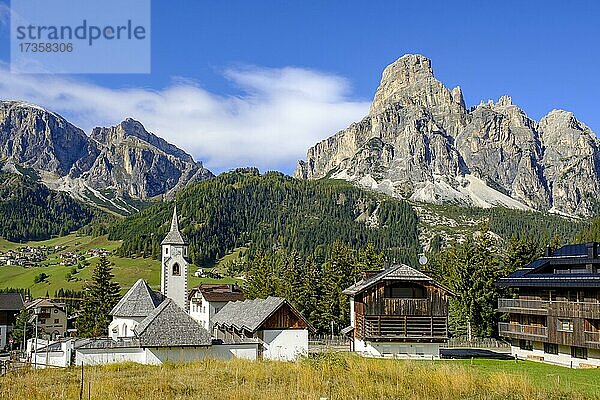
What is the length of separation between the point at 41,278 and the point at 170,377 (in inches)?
5727

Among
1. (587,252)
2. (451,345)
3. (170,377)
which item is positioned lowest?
(451,345)

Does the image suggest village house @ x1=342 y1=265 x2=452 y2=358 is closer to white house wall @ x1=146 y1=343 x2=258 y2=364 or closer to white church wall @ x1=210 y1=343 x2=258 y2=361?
white church wall @ x1=210 y1=343 x2=258 y2=361

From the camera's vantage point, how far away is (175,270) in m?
64.9

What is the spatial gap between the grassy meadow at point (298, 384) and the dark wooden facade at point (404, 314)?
2272cm

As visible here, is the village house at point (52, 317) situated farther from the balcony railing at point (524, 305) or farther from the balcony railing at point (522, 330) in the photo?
the balcony railing at point (524, 305)

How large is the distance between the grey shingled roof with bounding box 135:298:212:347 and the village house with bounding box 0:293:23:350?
61.1 m

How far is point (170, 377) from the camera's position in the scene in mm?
27641

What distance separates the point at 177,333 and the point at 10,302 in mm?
69527

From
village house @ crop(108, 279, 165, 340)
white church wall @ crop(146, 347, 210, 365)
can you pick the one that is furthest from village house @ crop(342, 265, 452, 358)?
village house @ crop(108, 279, 165, 340)

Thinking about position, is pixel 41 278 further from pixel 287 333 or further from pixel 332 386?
pixel 332 386

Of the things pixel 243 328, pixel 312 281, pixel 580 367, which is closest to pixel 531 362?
pixel 580 367

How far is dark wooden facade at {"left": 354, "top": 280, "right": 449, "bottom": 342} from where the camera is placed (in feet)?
172

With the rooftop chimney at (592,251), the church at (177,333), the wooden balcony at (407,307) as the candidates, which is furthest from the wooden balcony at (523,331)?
the church at (177,333)

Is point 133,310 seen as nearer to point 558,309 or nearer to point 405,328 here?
point 405,328
